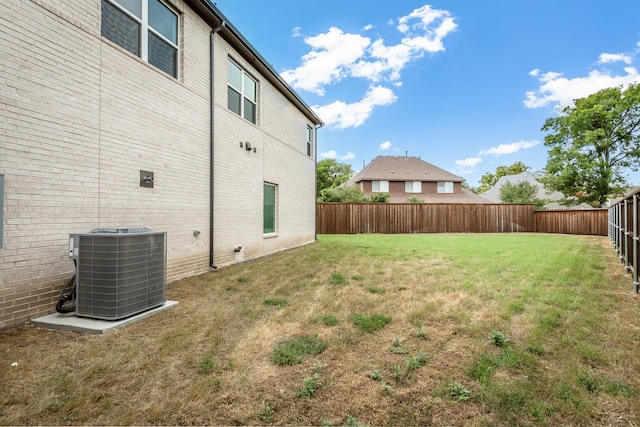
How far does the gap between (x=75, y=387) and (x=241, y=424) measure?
1301 mm

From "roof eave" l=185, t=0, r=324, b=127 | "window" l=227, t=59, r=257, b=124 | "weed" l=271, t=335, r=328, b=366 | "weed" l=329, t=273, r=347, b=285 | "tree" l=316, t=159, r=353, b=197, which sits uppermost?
"tree" l=316, t=159, r=353, b=197

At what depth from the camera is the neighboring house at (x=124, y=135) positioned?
3.18 m

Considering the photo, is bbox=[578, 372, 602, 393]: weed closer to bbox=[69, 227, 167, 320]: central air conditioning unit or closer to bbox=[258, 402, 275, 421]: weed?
bbox=[258, 402, 275, 421]: weed

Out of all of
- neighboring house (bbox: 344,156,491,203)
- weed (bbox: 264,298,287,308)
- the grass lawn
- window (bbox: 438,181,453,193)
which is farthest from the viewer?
window (bbox: 438,181,453,193)

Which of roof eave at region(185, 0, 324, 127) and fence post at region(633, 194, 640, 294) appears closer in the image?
fence post at region(633, 194, 640, 294)

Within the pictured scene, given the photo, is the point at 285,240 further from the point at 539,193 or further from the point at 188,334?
the point at 539,193

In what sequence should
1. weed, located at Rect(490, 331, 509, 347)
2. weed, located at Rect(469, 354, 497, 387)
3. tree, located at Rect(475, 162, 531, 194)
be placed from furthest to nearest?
tree, located at Rect(475, 162, 531, 194) → weed, located at Rect(490, 331, 509, 347) → weed, located at Rect(469, 354, 497, 387)

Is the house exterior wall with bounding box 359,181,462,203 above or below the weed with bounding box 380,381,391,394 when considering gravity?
above

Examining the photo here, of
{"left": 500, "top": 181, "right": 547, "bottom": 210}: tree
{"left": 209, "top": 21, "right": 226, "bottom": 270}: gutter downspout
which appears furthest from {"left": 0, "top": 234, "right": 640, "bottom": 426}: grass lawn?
{"left": 500, "top": 181, "right": 547, "bottom": 210}: tree

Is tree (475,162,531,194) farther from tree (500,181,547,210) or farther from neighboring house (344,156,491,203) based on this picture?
neighboring house (344,156,491,203)

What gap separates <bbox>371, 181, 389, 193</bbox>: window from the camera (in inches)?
1115

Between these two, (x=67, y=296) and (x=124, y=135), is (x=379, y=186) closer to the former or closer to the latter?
(x=124, y=135)

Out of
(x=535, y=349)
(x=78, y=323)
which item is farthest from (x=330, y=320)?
(x=78, y=323)

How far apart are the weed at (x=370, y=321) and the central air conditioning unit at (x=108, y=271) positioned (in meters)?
2.61
